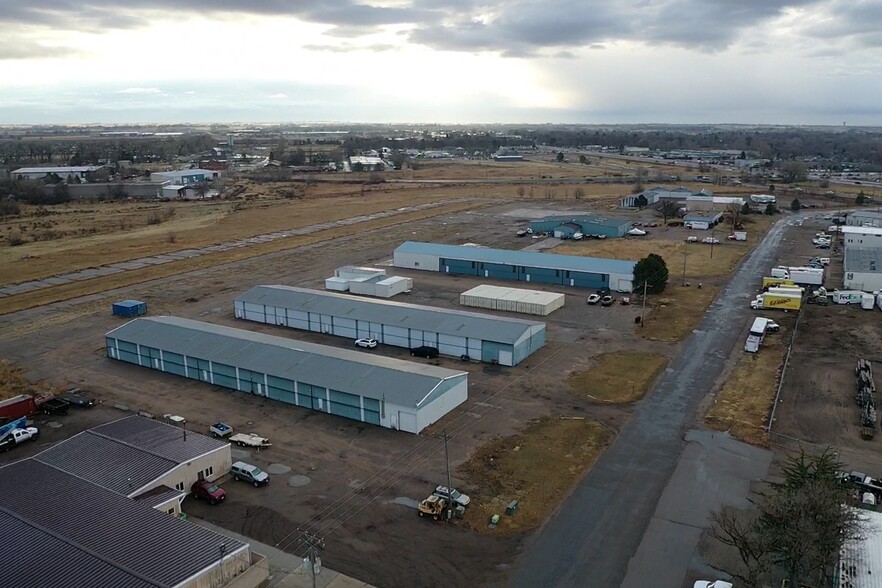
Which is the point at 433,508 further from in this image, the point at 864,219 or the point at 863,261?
the point at 864,219

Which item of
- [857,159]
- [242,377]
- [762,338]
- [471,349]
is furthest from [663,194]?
[857,159]

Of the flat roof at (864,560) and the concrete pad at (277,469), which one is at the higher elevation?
the flat roof at (864,560)

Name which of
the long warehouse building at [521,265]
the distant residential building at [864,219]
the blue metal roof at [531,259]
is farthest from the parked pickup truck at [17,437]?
the distant residential building at [864,219]

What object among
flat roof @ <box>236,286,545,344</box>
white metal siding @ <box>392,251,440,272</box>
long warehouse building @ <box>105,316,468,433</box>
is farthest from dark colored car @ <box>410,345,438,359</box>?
white metal siding @ <box>392,251,440,272</box>

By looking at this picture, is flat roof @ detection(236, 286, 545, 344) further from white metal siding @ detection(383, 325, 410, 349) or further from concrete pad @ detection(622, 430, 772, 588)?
concrete pad @ detection(622, 430, 772, 588)

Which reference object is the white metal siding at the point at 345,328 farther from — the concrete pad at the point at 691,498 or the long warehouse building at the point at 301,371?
the concrete pad at the point at 691,498

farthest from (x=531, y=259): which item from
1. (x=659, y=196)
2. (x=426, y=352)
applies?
(x=659, y=196)

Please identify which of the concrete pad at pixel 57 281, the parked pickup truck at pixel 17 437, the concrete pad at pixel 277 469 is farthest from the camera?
the concrete pad at pixel 57 281
